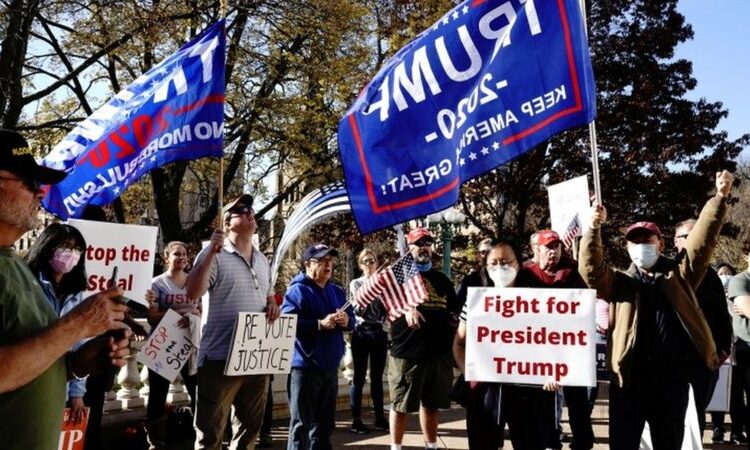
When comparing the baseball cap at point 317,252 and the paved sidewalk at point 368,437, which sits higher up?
the baseball cap at point 317,252

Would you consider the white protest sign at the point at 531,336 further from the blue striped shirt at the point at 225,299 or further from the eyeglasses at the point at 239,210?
the eyeglasses at the point at 239,210

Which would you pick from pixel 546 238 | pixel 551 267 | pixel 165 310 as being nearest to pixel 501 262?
pixel 546 238

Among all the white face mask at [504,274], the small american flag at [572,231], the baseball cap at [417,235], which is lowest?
the white face mask at [504,274]

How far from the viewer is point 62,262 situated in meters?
5.37

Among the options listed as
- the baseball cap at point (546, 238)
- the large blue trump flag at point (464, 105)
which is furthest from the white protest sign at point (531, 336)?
the large blue trump flag at point (464, 105)

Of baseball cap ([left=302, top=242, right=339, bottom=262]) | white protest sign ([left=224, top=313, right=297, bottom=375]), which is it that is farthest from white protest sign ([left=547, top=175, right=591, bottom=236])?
white protest sign ([left=224, top=313, right=297, bottom=375])

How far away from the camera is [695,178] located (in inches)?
900

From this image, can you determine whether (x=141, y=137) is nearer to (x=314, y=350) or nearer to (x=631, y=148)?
(x=314, y=350)

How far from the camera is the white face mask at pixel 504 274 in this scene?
20.7ft

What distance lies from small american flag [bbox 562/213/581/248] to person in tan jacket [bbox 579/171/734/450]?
9.61 ft

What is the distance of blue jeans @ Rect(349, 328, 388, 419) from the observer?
32.6 ft

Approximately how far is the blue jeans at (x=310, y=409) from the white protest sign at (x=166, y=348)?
3.54 ft

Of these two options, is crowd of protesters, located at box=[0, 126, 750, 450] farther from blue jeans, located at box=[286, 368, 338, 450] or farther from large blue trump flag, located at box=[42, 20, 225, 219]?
large blue trump flag, located at box=[42, 20, 225, 219]

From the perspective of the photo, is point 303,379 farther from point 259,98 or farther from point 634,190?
point 634,190
